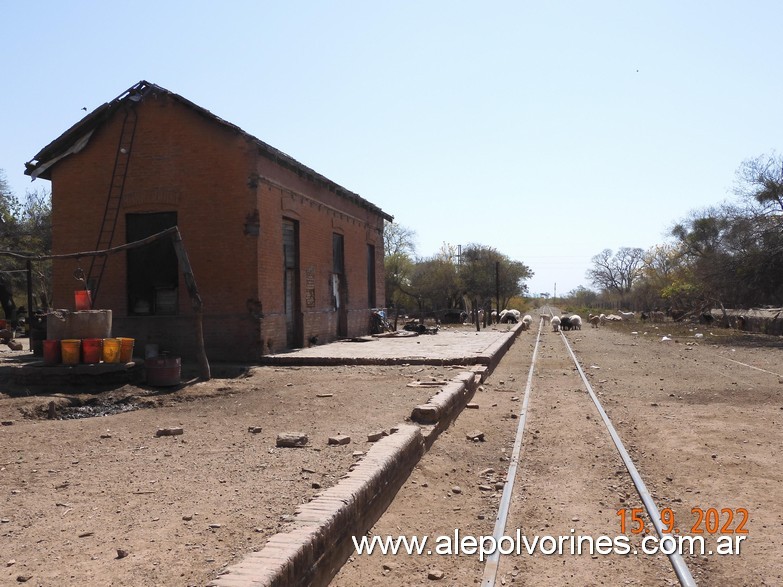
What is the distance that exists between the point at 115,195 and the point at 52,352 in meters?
6.23

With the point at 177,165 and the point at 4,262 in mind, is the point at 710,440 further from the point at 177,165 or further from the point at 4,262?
the point at 4,262

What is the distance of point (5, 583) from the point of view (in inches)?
140

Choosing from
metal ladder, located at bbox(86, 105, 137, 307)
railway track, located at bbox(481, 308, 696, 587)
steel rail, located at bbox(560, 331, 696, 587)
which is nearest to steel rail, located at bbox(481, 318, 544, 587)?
railway track, located at bbox(481, 308, 696, 587)

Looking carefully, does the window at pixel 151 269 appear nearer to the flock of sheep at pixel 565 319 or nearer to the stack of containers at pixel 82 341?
the stack of containers at pixel 82 341

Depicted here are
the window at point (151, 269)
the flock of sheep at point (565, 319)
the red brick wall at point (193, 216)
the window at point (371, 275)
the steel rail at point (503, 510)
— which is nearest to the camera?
the steel rail at point (503, 510)

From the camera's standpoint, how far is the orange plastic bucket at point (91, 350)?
1195cm

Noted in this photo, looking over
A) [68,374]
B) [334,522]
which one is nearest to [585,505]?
[334,522]

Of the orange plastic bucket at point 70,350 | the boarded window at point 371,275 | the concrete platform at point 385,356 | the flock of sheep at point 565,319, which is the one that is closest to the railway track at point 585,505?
the concrete platform at point 385,356

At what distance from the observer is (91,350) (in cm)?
1200

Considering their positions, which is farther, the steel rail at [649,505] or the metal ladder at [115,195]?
the metal ladder at [115,195]

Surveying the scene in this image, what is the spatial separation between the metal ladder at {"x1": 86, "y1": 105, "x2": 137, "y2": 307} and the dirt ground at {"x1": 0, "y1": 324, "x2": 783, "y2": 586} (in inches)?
239

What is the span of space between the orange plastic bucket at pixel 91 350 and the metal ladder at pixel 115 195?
17.2 feet

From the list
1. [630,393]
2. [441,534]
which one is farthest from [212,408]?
[630,393]

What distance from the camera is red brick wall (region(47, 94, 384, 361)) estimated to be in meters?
16.3
